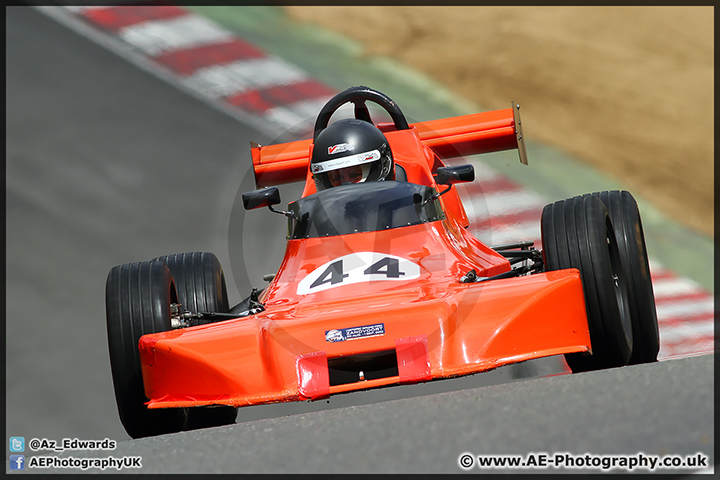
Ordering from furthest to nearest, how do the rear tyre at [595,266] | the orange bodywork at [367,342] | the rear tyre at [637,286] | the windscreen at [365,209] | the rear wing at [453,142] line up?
the rear wing at [453,142] → the windscreen at [365,209] → the rear tyre at [637,286] → the rear tyre at [595,266] → the orange bodywork at [367,342]

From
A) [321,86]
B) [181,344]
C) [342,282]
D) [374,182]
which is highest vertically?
[321,86]

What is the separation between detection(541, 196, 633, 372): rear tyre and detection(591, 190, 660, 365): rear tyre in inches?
1.4

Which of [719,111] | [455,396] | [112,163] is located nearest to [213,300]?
[455,396]

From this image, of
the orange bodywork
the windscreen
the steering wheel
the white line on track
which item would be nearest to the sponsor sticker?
the orange bodywork

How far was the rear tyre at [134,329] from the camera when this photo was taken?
4.69 metres

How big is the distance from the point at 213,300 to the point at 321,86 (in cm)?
661

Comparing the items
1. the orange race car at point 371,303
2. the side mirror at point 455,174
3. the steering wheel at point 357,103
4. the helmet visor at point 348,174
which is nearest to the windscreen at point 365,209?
the orange race car at point 371,303

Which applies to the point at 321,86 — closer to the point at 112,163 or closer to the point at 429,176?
the point at 112,163

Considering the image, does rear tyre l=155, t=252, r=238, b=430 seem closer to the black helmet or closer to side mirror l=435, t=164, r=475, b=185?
the black helmet

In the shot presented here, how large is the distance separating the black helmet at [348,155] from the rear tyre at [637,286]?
1.47m

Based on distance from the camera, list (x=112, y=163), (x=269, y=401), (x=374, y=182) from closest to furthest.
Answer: (x=269, y=401) < (x=374, y=182) < (x=112, y=163)

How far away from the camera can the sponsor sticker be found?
411 cm

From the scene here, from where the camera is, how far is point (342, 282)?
4.95 metres

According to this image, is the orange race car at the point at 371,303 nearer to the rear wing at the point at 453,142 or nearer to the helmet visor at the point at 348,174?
the helmet visor at the point at 348,174
